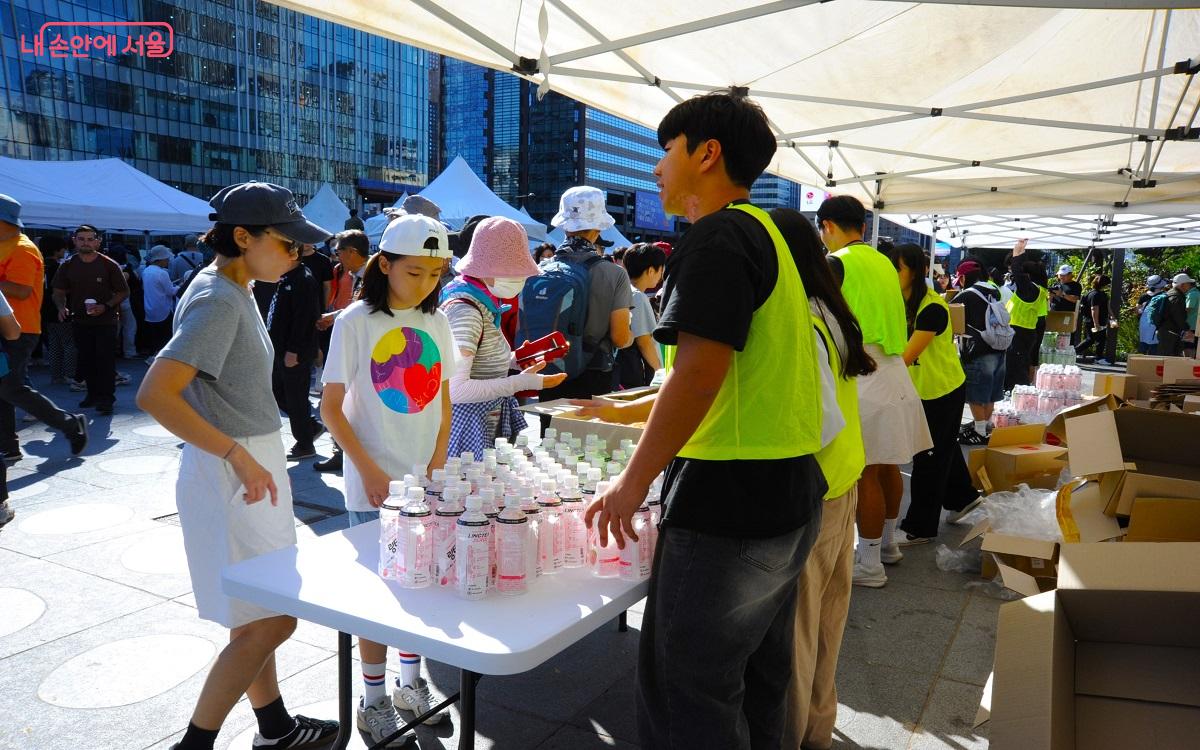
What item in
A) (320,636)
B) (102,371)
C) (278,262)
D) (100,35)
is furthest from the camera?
(100,35)

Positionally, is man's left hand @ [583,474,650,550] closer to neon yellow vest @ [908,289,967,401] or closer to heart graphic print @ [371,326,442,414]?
heart graphic print @ [371,326,442,414]

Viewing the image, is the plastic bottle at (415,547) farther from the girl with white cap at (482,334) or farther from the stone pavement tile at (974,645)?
the stone pavement tile at (974,645)

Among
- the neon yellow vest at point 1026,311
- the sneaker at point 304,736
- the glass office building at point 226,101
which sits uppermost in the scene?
the glass office building at point 226,101

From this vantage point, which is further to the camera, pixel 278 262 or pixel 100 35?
pixel 100 35

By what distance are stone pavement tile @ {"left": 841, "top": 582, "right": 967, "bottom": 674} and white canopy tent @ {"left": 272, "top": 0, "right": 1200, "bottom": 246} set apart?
2.59 meters

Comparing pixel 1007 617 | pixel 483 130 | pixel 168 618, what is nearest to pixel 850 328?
pixel 1007 617

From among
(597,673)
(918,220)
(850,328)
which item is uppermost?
(918,220)

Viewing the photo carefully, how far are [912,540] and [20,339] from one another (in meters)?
6.16

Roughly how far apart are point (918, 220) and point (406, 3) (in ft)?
38.1

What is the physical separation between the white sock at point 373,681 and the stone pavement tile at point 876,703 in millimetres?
1485

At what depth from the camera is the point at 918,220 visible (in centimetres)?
1376

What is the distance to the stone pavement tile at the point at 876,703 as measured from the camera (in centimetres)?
261

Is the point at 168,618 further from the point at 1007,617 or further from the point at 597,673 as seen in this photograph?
the point at 1007,617

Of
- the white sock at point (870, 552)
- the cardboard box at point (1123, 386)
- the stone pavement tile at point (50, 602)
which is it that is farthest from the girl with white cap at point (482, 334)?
the cardboard box at point (1123, 386)
